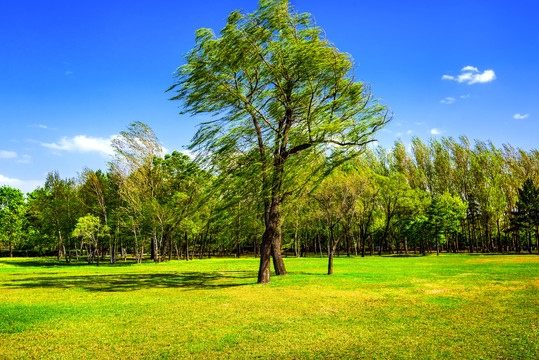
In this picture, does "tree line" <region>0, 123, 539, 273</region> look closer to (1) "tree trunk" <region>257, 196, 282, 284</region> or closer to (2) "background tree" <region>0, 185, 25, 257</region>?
(2) "background tree" <region>0, 185, 25, 257</region>

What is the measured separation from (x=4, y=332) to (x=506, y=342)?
12.0 metres

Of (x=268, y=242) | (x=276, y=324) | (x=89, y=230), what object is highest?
(x=89, y=230)

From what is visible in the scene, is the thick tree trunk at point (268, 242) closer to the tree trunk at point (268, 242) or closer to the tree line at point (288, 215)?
the tree trunk at point (268, 242)

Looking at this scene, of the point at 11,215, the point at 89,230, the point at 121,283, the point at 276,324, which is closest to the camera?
the point at 276,324

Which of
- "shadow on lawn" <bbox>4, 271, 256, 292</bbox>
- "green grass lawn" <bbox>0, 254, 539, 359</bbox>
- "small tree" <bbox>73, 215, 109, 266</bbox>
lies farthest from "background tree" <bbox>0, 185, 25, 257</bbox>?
"green grass lawn" <bbox>0, 254, 539, 359</bbox>

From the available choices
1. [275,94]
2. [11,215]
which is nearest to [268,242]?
[275,94]

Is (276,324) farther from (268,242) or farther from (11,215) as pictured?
(11,215)

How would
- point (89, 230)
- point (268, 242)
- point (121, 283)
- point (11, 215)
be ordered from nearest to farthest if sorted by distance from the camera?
point (268, 242) → point (121, 283) → point (89, 230) → point (11, 215)

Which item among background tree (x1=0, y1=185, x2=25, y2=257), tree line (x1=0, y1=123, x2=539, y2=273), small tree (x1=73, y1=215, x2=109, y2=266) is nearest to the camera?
small tree (x1=73, y1=215, x2=109, y2=266)

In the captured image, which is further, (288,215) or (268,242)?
(288,215)

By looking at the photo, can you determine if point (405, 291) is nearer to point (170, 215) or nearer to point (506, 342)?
point (506, 342)

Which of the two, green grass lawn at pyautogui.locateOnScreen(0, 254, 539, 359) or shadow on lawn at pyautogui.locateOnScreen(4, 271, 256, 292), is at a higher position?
green grass lawn at pyautogui.locateOnScreen(0, 254, 539, 359)

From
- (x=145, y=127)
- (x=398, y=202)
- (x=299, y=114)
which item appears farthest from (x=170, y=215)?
(x=398, y=202)

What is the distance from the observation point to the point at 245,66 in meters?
17.0
